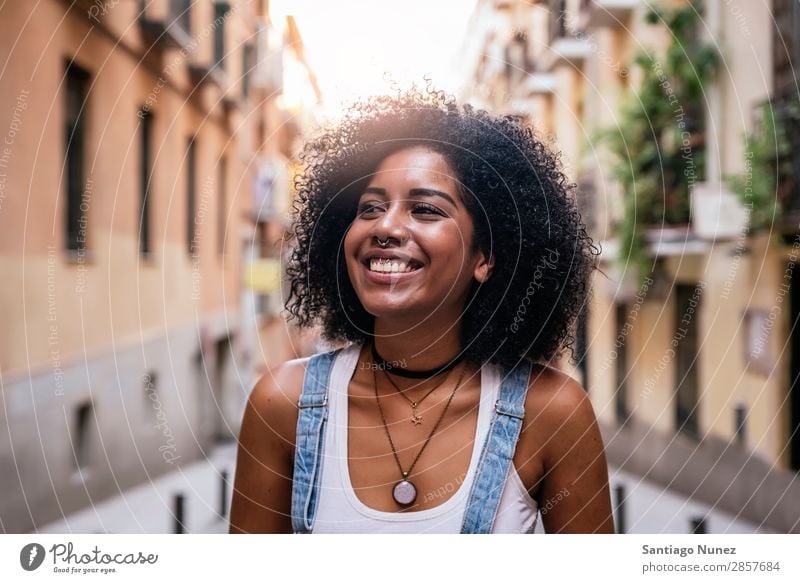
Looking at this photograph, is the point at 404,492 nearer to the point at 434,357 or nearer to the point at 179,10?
the point at 434,357

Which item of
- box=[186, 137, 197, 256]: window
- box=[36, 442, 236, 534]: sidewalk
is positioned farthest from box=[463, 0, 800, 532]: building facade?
box=[36, 442, 236, 534]: sidewalk

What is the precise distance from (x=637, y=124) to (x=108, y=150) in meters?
3.22

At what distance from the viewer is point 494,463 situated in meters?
1.46

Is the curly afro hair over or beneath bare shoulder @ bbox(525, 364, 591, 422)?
over

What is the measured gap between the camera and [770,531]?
7.59 feet

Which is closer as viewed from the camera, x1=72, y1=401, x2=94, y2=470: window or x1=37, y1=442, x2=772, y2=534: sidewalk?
x1=37, y1=442, x2=772, y2=534: sidewalk

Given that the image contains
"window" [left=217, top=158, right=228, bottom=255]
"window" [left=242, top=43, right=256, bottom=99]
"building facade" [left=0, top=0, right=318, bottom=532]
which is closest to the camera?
"building facade" [left=0, top=0, right=318, bottom=532]

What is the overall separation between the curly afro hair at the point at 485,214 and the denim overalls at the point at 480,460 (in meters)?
0.12

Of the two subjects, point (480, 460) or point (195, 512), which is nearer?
point (480, 460)

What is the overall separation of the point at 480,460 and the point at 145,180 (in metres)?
1.91

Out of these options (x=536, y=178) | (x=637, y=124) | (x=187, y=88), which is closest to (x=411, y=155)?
(x=536, y=178)

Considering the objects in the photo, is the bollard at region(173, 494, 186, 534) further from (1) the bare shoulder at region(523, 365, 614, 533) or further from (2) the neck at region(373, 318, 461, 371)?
(1) the bare shoulder at region(523, 365, 614, 533)

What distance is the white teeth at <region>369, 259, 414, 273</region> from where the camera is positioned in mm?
1532

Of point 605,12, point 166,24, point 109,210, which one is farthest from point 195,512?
point 605,12
